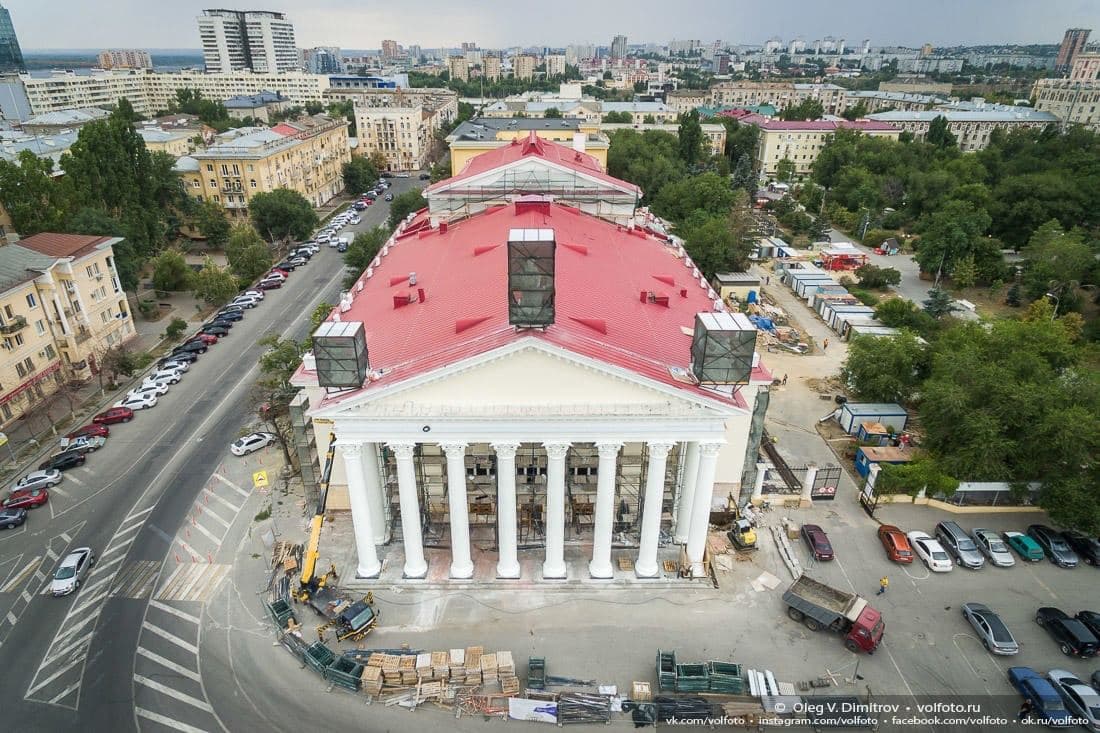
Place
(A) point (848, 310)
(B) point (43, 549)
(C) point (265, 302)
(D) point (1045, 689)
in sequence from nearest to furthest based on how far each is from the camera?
1. (D) point (1045, 689)
2. (B) point (43, 549)
3. (A) point (848, 310)
4. (C) point (265, 302)

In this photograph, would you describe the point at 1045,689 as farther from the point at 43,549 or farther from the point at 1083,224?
the point at 1083,224

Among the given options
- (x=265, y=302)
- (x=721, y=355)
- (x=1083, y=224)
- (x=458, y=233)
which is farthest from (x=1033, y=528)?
(x=1083, y=224)

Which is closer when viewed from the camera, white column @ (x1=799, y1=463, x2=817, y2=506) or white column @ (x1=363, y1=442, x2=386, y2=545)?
white column @ (x1=363, y1=442, x2=386, y2=545)

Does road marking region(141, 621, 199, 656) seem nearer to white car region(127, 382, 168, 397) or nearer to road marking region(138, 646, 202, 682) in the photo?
road marking region(138, 646, 202, 682)

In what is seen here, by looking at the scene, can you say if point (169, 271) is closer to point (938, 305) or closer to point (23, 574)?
point (23, 574)

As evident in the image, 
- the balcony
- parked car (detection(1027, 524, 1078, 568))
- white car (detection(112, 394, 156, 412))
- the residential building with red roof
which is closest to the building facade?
the balcony

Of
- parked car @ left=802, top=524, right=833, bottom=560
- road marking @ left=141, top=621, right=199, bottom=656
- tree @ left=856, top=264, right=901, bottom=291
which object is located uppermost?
tree @ left=856, top=264, right=901, bottom=291

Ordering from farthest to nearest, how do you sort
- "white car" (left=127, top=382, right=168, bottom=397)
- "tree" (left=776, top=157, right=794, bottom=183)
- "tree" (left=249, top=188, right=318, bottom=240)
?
"tree" (left=776, top=157, right=794, bottom=183), "tree" (left=249, top=188, right=318, bottom=240), "white car" (left=127, top=382, right=168, bottom=397)
